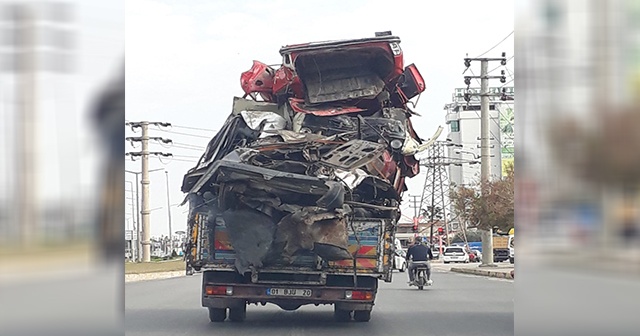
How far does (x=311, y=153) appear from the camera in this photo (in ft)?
36.3

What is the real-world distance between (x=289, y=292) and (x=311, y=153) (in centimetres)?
182

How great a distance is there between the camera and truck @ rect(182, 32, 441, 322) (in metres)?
10.7

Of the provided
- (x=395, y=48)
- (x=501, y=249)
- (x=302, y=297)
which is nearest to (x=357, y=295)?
(x=302, y=297)

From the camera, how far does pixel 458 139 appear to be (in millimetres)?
71562

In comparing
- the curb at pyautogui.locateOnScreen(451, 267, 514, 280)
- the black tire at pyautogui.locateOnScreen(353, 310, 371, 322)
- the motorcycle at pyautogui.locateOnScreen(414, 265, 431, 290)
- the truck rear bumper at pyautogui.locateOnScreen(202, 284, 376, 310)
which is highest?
the truck rear bumper at pyautogui.locateOnScreen(202, 284, 376, 310)

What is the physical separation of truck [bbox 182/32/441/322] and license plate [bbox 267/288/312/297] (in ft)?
0.04
